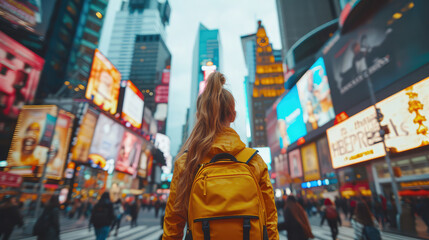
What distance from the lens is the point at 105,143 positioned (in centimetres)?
2920

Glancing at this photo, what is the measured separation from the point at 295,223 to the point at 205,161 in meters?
4.01

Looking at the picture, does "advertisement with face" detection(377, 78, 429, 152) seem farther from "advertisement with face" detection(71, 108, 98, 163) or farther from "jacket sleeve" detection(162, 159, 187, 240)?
"advertisement with face" detection(71, 108, 98, 163)

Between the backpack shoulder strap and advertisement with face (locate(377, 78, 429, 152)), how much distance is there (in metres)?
15.1

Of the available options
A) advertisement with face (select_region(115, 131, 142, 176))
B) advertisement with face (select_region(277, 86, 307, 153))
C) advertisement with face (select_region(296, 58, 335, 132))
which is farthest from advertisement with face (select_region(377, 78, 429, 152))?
advertisement with face (select_region(115, 131, 142, 176))

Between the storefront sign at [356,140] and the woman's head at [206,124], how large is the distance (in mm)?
18877

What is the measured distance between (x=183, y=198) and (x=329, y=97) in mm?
29110

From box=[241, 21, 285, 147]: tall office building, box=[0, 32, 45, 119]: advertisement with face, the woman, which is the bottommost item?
the woman

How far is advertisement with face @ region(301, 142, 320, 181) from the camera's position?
1223 inches

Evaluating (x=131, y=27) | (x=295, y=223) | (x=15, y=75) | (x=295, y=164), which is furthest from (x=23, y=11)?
(x=131, y=27)

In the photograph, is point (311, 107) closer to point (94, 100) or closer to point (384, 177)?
point (384, 177)

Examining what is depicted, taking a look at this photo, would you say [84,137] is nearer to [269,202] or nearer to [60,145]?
[60,145]

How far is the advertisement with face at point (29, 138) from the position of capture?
67.7 feet

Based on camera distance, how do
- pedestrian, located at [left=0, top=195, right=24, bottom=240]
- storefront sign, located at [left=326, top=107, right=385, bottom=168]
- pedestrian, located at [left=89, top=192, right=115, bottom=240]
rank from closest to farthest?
1. pedestrian, located at [left=89, top=192, right=115, bottom=240]
2. pedestrian, located at [left=0, top=195, right=24, bottom=240]
3. storefront sign, located at [left=326, top=107, right=385, bottom=168]

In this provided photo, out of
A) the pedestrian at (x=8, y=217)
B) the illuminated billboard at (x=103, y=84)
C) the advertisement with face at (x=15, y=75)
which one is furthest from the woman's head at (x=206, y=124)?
the illuminated billboard at (x=103, y=84)
